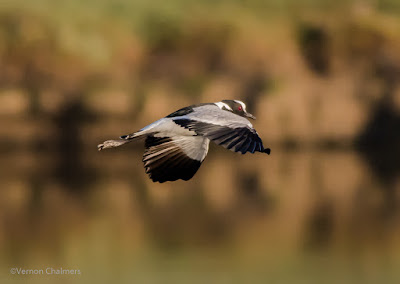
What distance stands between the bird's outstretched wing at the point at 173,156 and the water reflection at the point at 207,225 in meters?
3.03

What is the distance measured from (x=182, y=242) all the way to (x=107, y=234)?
4.21 feet

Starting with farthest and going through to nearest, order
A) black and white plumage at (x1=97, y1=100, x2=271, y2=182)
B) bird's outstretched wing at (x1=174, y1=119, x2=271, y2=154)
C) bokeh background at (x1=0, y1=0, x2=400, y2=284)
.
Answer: bokeh background at (x1=0, y1=0, x2=400, y2=284), black and white plumage at (x1=97, y1=100, x2=271, y2=182), bird's outstretched wing at (x1=174, y1=119, x2=271, y2=154)

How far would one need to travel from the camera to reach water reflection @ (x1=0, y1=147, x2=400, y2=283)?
9469 mm

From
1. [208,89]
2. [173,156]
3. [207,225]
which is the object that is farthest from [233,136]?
[208,89]

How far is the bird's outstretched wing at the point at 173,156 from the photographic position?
5953 mm

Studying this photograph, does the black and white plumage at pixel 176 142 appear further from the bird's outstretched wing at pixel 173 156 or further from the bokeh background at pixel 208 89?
the bokeh background at pixel 208 89

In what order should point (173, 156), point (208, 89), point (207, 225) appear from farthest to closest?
point (208, 89) < point (207, 225) < point (173, 156)

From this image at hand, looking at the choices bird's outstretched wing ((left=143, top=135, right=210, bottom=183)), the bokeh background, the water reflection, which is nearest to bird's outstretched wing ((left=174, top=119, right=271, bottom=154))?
bird's outstretched wing ((left=143, top=135, right=210, bottom=183))

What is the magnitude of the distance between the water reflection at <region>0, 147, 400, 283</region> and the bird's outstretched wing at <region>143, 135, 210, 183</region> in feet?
9.93

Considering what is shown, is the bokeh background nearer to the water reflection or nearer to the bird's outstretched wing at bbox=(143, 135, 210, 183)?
the water reflection

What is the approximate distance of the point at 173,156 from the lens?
6070 millimetres

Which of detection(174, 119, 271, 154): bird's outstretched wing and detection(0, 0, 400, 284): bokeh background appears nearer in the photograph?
detection(174, 119, 271, 154): bird's outstretched wing

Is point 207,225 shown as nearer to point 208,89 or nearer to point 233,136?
point 233,136

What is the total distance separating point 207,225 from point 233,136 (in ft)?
23.0
